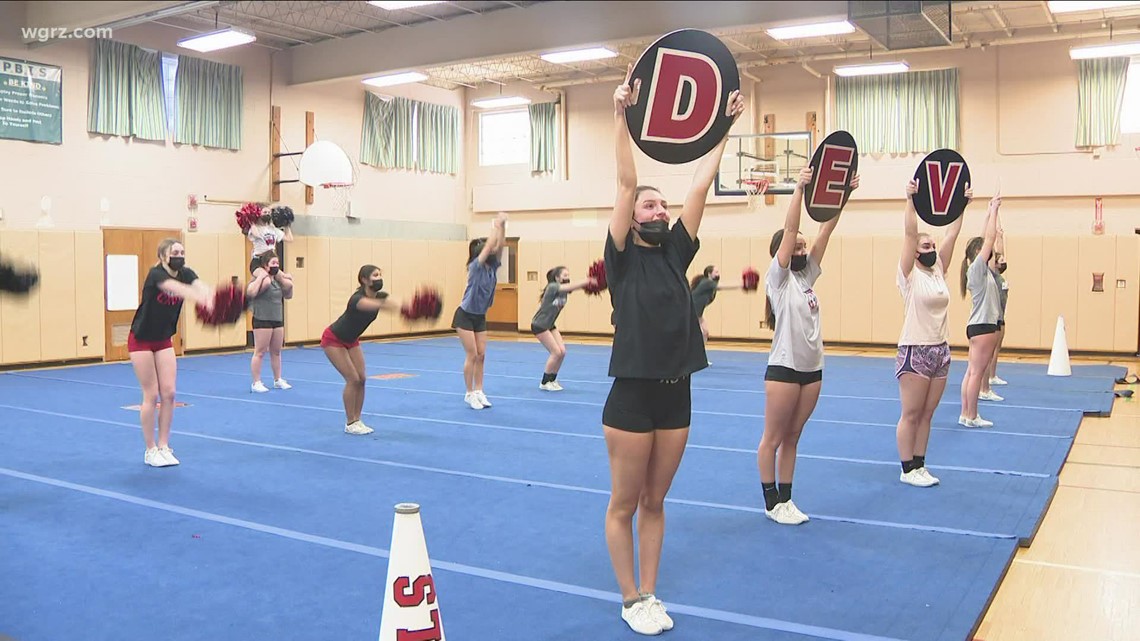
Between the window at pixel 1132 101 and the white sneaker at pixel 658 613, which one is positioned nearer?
the white sneaker at pixel 658 613

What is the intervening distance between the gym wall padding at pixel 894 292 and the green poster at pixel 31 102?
36.4 feet

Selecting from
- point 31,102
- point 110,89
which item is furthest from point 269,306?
point 110,89

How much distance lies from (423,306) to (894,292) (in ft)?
49.7

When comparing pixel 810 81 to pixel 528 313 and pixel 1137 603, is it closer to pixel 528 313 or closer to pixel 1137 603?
pixel 528 313

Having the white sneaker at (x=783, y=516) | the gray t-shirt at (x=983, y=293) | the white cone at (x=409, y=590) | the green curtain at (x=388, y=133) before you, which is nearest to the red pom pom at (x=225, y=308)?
the white cone at (x=409, y=590)

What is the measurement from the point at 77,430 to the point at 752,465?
695cm

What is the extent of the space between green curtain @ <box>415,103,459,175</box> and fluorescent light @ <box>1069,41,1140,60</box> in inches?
571

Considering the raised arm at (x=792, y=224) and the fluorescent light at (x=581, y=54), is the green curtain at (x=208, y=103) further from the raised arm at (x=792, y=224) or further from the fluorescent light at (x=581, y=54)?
the raised arm at (x=792, y=224)

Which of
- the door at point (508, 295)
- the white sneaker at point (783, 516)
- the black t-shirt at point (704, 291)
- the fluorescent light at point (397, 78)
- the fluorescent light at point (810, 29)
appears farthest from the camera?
the door at point (508, 295)

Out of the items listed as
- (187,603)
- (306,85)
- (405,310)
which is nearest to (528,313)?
(306,85)

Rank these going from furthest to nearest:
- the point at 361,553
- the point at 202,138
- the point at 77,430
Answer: the point at 202,138 < the point at 77,430 < the point at 361,553

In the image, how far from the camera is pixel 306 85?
69.5 feet

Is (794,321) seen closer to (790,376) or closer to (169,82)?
(790,376)

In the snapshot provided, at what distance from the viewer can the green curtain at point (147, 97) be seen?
17719 millimetres
